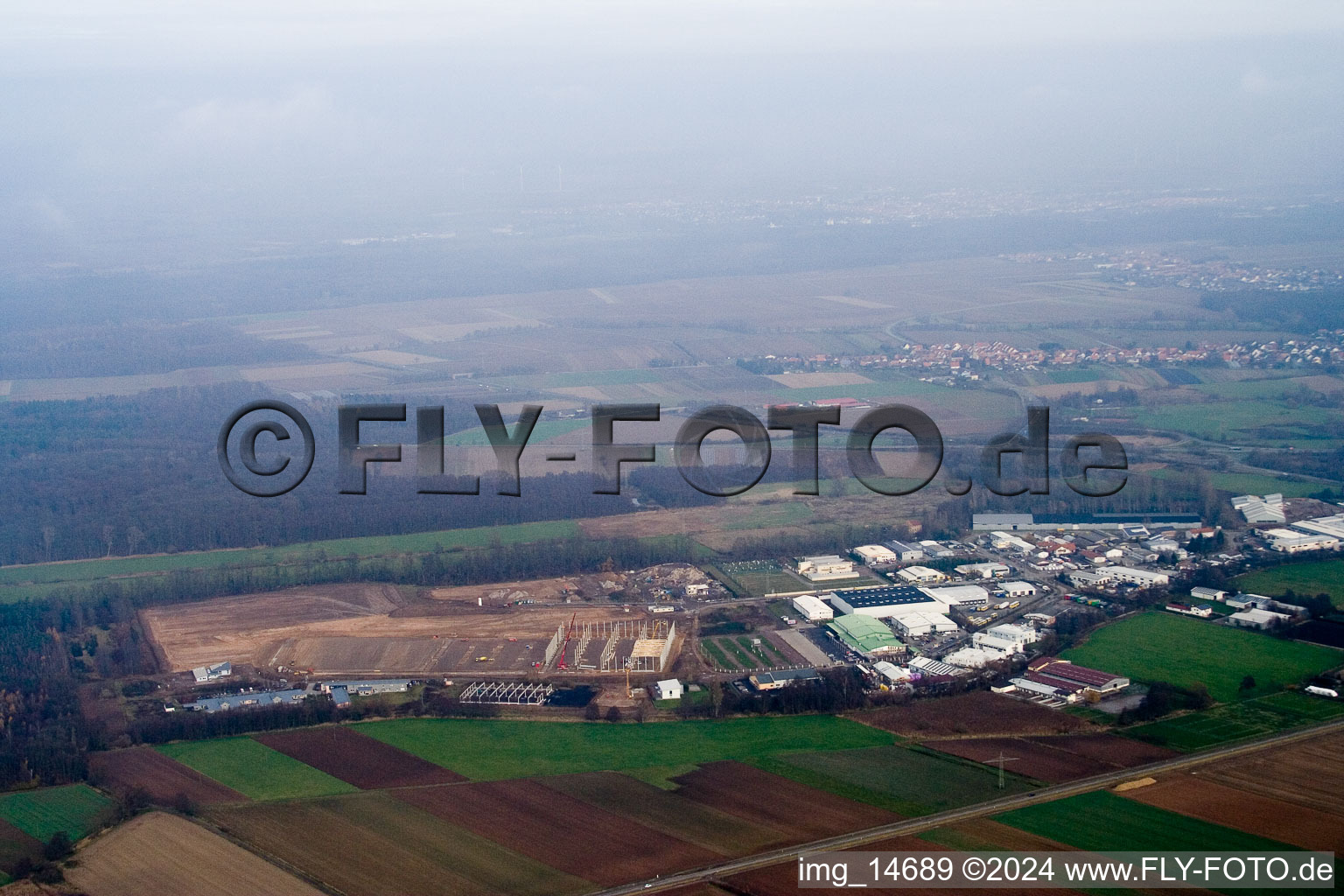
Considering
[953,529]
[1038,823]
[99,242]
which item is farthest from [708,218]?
[1038,823]

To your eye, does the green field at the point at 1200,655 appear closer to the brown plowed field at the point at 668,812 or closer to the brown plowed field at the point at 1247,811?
the brown plowed field at the point at 1247,811

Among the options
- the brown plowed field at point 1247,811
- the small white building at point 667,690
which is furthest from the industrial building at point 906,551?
the brown plowed field at point 1247,811

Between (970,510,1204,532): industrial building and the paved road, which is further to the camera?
(970,510,1204,532): industrial building

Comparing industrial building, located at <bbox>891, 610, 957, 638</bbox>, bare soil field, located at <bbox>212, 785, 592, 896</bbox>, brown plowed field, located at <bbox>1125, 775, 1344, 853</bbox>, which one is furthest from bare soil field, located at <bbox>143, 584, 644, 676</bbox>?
brown plowed field, located at <bbox>1125, 775, 1344, 853</bbox>

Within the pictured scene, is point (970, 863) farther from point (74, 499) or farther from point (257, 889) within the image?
point (74, 499)

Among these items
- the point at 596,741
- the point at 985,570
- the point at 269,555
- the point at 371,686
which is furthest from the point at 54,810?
the point at 985,570

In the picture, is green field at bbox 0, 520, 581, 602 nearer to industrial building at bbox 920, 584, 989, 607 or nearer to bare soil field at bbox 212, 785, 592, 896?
industrial building at bbox 920, 584, 989, 607
